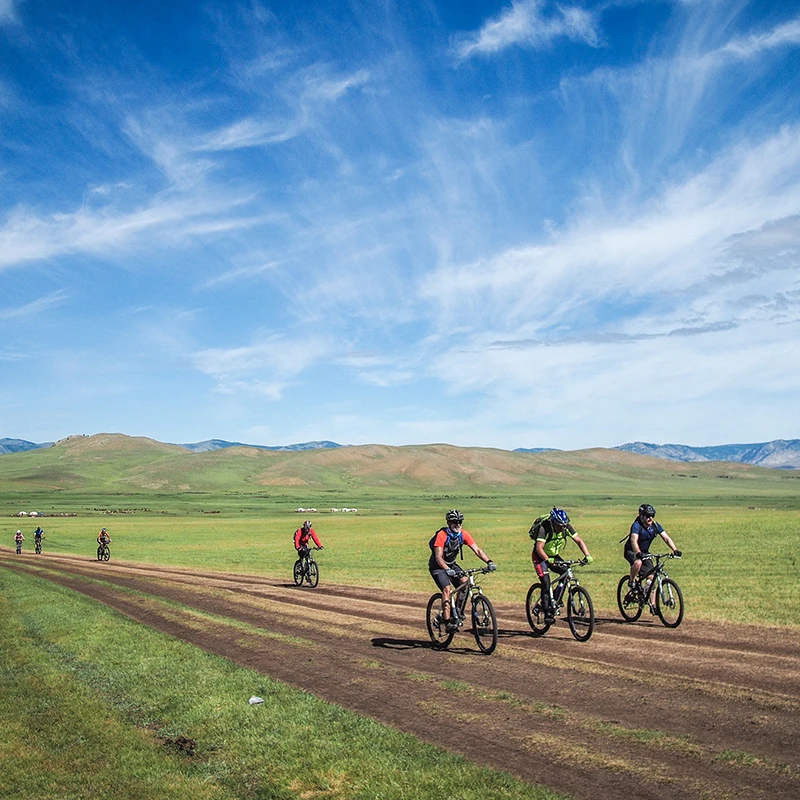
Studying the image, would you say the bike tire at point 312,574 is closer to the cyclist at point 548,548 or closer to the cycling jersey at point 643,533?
the cyclist at point 548,548

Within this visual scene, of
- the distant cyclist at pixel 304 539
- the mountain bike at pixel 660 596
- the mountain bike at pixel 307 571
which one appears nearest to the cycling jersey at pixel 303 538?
the distant cyclist at pixel 304 539

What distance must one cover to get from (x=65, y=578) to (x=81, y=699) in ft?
76.0

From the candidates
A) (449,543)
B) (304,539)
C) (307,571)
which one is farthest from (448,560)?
(304,539)

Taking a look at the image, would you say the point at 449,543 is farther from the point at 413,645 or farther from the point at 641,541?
the point at 641,541

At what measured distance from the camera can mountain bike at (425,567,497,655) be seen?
15.0 meters

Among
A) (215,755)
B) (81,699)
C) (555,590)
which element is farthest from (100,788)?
(555,590)

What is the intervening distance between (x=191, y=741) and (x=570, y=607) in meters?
9.36

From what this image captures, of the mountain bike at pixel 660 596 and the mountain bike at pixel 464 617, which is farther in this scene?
the mountain bike at pixel 660 596

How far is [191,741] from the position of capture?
394 inches

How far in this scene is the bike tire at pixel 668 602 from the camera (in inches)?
672

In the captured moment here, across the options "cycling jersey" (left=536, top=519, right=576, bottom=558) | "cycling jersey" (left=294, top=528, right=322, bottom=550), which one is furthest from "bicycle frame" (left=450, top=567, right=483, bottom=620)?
"cycling jersey" (left=294, top=528, right=322, bottom=550)

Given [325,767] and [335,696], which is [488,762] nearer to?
[325,767]

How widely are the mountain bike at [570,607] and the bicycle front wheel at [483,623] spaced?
5.89 feet

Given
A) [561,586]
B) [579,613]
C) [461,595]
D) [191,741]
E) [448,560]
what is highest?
[448,560]
